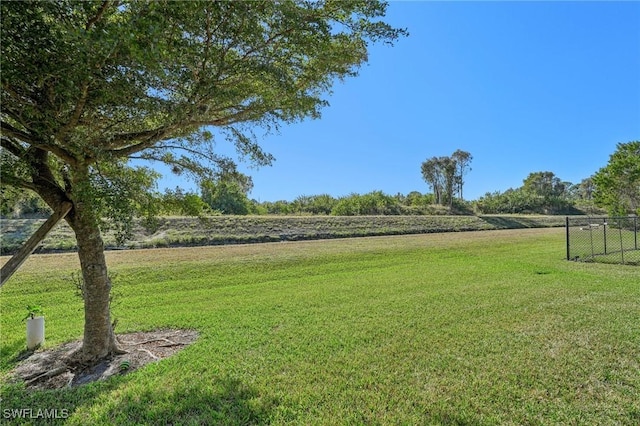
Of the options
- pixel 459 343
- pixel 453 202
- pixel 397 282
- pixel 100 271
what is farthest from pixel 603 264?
pixel 453 202

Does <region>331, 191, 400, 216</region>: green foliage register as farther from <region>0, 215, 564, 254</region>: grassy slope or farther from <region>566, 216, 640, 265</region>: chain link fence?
<region>566, 216, 640, 265</region>: chain link fence

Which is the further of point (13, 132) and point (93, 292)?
point (93, 292)

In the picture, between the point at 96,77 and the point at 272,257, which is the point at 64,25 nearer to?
the point at 96,77

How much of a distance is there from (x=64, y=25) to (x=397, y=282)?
8159mm

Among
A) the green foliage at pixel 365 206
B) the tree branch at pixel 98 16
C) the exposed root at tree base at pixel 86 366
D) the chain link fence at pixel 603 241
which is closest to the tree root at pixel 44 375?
the exposed root at tree base at pixel 86 366

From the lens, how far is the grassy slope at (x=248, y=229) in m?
14.6

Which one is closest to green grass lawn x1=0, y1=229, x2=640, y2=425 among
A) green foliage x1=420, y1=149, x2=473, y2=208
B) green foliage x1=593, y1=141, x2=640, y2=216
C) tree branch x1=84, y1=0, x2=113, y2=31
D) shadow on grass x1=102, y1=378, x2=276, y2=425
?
shadow on grass x1=102, y1=378, x2=276, y2=425

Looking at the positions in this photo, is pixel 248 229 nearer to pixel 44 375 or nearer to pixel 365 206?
pixel 44 375

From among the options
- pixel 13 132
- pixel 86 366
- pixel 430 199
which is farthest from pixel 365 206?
pixel 13 132

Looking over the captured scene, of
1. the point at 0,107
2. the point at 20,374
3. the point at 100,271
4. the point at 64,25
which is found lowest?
the point at 20,374

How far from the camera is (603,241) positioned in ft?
44.1

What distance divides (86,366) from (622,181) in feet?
111

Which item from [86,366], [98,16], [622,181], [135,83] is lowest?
[86,366]

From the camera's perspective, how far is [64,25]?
7.34 feet
